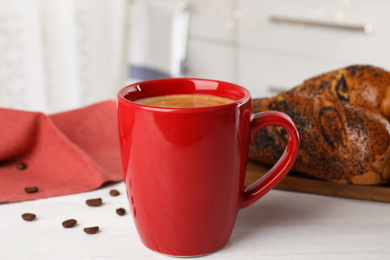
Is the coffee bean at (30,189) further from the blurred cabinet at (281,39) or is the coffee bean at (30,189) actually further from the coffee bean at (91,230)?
the blurred cabinet at (281,39)

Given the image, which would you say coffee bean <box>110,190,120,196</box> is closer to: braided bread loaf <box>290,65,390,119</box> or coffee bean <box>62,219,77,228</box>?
coffee bean <box>62,219,77,228</box>

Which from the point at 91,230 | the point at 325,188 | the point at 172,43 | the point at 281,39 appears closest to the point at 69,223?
the point at 91,230

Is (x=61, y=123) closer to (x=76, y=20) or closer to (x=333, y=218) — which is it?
(x=333, y=218)

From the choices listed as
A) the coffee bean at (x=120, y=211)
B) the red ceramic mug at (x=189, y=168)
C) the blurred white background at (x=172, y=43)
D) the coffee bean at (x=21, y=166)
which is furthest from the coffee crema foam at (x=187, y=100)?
the blurred white background at (x=172, y=43)

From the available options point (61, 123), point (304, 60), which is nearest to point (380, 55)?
point (304, 60)

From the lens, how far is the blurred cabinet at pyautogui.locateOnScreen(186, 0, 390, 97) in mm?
1788

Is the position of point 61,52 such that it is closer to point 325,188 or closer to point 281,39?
point 281,39

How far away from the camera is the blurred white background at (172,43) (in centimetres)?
188

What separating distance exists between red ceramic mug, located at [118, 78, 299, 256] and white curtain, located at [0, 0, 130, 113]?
1653mm

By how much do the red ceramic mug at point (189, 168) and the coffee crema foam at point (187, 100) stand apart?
3 cm

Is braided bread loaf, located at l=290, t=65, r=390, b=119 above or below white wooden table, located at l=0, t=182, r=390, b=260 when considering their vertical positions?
above

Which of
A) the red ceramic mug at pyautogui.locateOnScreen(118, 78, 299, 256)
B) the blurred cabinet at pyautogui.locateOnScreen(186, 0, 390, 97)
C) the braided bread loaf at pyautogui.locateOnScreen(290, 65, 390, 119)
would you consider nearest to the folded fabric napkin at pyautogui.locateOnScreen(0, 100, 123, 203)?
the red ceramic mug at pyautogui.locateOnScreen(118, 78, 299, 256)

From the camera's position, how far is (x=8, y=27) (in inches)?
80.8

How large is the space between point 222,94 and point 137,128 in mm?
140
